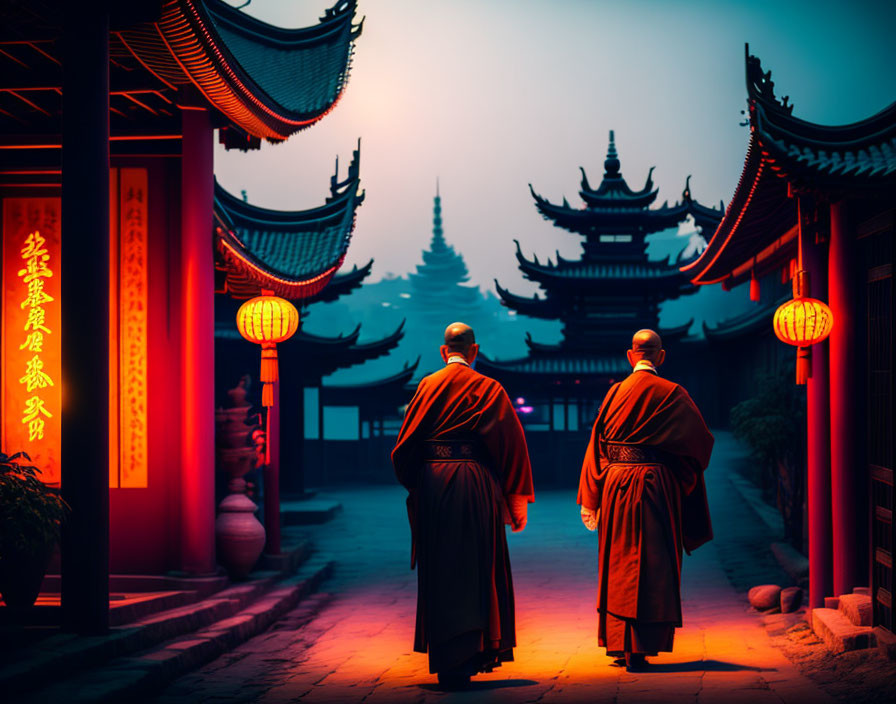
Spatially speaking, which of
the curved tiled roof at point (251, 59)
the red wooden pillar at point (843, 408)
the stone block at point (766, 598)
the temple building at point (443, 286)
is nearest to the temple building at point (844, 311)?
the red wooden pillar at point (843, 408)

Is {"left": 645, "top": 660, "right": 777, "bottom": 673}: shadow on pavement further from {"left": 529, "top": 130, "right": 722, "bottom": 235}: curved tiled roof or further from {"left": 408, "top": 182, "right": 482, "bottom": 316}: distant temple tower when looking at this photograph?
{"left": 408, "top": 182, "right": 482, "bottom": 316}: distant temple tower

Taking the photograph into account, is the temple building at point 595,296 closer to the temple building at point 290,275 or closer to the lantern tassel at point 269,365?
the temple building at point 290,275

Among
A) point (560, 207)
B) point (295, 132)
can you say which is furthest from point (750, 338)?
point (295, 132)

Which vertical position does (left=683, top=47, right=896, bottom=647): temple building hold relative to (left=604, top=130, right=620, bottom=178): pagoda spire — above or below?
below

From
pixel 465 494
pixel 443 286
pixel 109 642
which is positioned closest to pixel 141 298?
pixel 109 642

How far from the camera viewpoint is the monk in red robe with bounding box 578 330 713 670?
4953 millimetres

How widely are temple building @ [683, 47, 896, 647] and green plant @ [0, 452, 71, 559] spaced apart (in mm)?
4163

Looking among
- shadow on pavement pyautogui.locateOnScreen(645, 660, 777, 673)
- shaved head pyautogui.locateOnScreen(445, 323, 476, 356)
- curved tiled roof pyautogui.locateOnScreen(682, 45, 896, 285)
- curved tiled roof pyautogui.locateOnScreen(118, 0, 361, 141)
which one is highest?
curved tiled roof pyautogui.locateOnScreen(118, 0, 361, 141)

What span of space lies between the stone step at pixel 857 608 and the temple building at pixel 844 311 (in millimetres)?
47

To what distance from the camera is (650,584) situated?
16.3 feet

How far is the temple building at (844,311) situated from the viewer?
5.38 meters

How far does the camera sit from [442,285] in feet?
182

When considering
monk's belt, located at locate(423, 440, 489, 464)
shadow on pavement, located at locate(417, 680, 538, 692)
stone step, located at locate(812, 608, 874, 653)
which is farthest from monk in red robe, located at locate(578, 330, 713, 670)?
stone step, located at locate(812, 608, 874, 653)

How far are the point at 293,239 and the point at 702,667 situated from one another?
7.22 meters
